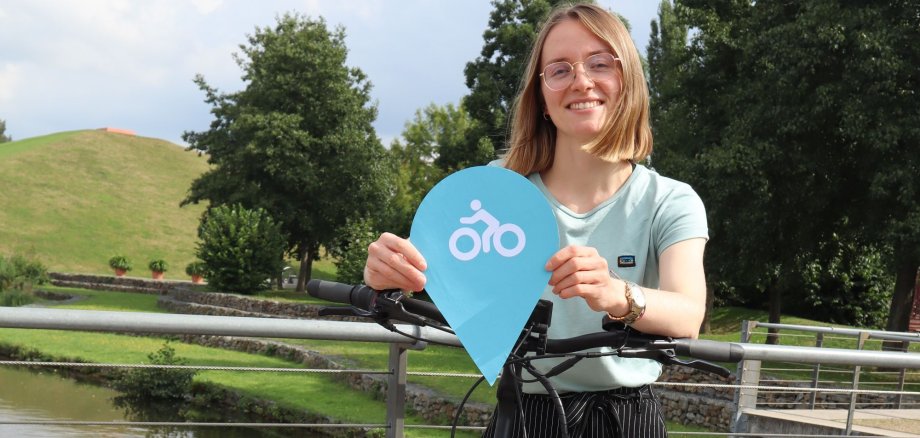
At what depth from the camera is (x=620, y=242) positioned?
1.73 meters

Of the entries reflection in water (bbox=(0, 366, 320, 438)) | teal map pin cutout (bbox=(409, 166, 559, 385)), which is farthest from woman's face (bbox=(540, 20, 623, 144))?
reflection in water (bbox=(0, 366, 320, 438))

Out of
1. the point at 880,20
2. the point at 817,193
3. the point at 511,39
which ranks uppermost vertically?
the point at 511,39

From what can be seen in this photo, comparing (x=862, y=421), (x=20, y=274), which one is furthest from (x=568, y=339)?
(x=20, y=274)

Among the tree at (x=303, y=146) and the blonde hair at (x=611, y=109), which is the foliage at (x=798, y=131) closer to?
the blonde hair at (x=611, y=109)

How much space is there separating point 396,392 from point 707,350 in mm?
1575

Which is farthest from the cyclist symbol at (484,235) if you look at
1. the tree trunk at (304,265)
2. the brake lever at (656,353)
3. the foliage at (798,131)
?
the tree trunk at (304,265)

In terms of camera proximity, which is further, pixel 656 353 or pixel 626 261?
pixel 626 261

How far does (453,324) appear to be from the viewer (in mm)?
1441

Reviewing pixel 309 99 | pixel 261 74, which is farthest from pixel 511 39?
pixel 261 74

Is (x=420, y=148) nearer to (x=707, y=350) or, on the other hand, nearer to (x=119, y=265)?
(x=119, y=265)

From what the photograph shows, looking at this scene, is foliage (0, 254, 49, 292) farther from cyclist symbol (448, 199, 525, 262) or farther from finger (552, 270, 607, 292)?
finger (552, 270, 607, 292)

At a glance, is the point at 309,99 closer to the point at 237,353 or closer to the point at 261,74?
the point at 261,74

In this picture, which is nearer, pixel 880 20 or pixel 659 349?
pixel 659 349

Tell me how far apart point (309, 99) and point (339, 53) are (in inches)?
110
